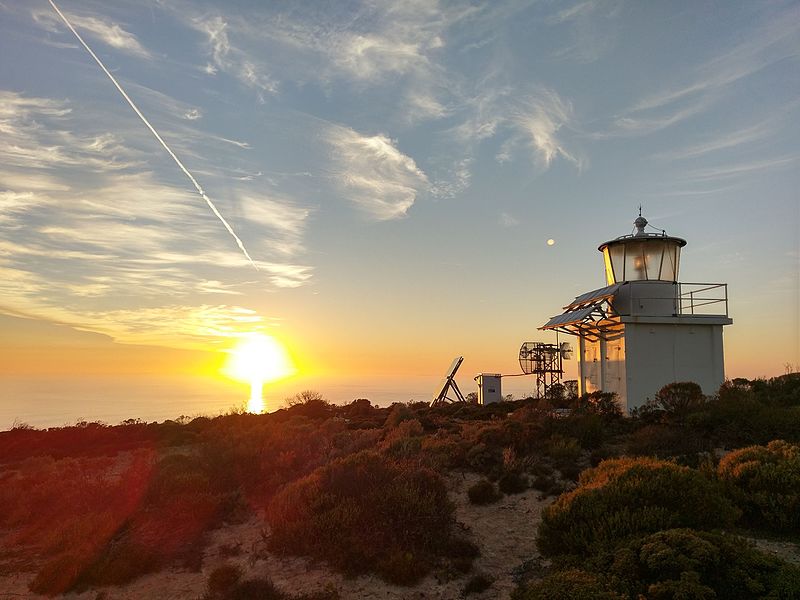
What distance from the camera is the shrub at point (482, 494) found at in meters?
11.6

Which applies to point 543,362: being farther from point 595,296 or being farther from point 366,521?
point 366,521

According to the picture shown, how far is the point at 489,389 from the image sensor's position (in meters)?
30.2

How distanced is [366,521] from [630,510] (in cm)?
436

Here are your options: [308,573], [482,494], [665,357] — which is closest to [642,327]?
[665,357]

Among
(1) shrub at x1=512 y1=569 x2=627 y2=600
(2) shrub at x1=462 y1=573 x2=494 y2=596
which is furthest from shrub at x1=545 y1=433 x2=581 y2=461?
(1) shrub at x1=512 y1=569 x2=627 y2=600

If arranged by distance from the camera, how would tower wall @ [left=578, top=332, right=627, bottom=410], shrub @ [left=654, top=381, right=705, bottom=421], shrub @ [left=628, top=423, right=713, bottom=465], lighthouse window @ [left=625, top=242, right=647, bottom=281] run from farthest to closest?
lighthouse window @ [left=625, top=242, right=647, bottom=281], tower wall @ [left=578, top=332, right=627, bottom=410], shrub @ [left=654, top=381, right=705, bottom=421], shrub @ [left=628, top=423, right=713, bottom=465]

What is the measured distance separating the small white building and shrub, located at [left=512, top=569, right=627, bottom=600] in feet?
77.8

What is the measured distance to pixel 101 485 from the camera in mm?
12711

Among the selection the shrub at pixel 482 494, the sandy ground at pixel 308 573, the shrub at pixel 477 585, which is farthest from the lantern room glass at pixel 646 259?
the shrub at pixel 477 585

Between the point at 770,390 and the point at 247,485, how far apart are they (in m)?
20.7

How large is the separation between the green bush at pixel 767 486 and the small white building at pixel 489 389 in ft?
64.8

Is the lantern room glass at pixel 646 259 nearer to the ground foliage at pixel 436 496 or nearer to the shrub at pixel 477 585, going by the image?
the ground foliage at pixel 436 496

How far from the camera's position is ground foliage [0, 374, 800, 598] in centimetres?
679

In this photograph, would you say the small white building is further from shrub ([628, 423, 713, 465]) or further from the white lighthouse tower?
shrub ([628, 423, 713, 465])
